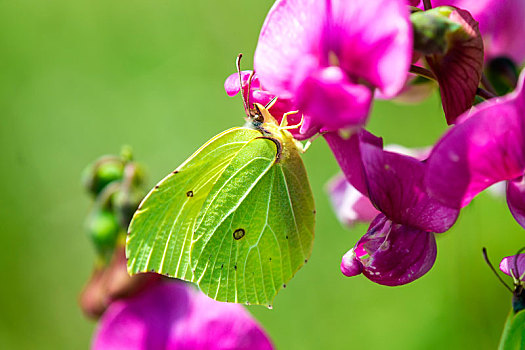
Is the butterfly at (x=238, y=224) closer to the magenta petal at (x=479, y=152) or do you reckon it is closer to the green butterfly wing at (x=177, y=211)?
the green butterfly wing at (x=177, y=211)

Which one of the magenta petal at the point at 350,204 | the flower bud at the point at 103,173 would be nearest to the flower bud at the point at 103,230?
the flower bud at the point at 103,173

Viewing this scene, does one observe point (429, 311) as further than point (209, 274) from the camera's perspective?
Yes

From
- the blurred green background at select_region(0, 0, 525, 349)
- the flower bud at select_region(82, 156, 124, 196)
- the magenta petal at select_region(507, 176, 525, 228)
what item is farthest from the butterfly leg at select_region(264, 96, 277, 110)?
the blurred green background at select_region(0, 0, 525, 349)

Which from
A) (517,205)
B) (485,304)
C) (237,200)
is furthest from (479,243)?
(517,205)

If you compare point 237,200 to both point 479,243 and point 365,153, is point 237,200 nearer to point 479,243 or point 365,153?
point 365,153

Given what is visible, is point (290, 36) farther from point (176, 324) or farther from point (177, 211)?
point (176, 324)
